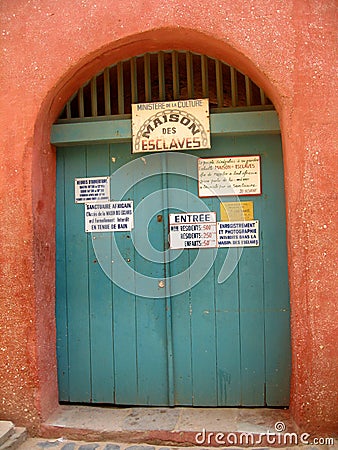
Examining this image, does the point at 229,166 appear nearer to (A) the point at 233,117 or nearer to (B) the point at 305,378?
(A) the point at 233,117

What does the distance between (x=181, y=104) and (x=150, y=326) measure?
5.83 feet

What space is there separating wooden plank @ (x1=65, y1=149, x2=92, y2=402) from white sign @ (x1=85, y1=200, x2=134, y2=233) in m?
0.07

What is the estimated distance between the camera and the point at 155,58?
14.7 ft

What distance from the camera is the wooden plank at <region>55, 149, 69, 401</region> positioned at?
175 inches

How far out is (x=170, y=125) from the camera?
4.29m

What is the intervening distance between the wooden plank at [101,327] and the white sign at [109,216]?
0.07m

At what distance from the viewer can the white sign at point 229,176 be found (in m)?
4.27

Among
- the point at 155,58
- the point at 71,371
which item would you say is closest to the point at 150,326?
the point at 71,371

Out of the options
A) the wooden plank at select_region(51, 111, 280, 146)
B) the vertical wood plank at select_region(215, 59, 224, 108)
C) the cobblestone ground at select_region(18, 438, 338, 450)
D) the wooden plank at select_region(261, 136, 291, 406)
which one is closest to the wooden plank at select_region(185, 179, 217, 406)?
the wooden plank at select_region(261, 136, 291, 406)

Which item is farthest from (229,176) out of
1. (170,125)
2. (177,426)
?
(177,426)

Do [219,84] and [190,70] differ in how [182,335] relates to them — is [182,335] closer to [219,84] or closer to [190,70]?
[219,84]

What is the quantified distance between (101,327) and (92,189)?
1.12 metres

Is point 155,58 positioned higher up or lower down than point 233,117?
higher up

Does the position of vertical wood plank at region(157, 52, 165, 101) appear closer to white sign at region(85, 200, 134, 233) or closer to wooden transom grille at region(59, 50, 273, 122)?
wooden transom grille at region(59, 50, 273, 122)
